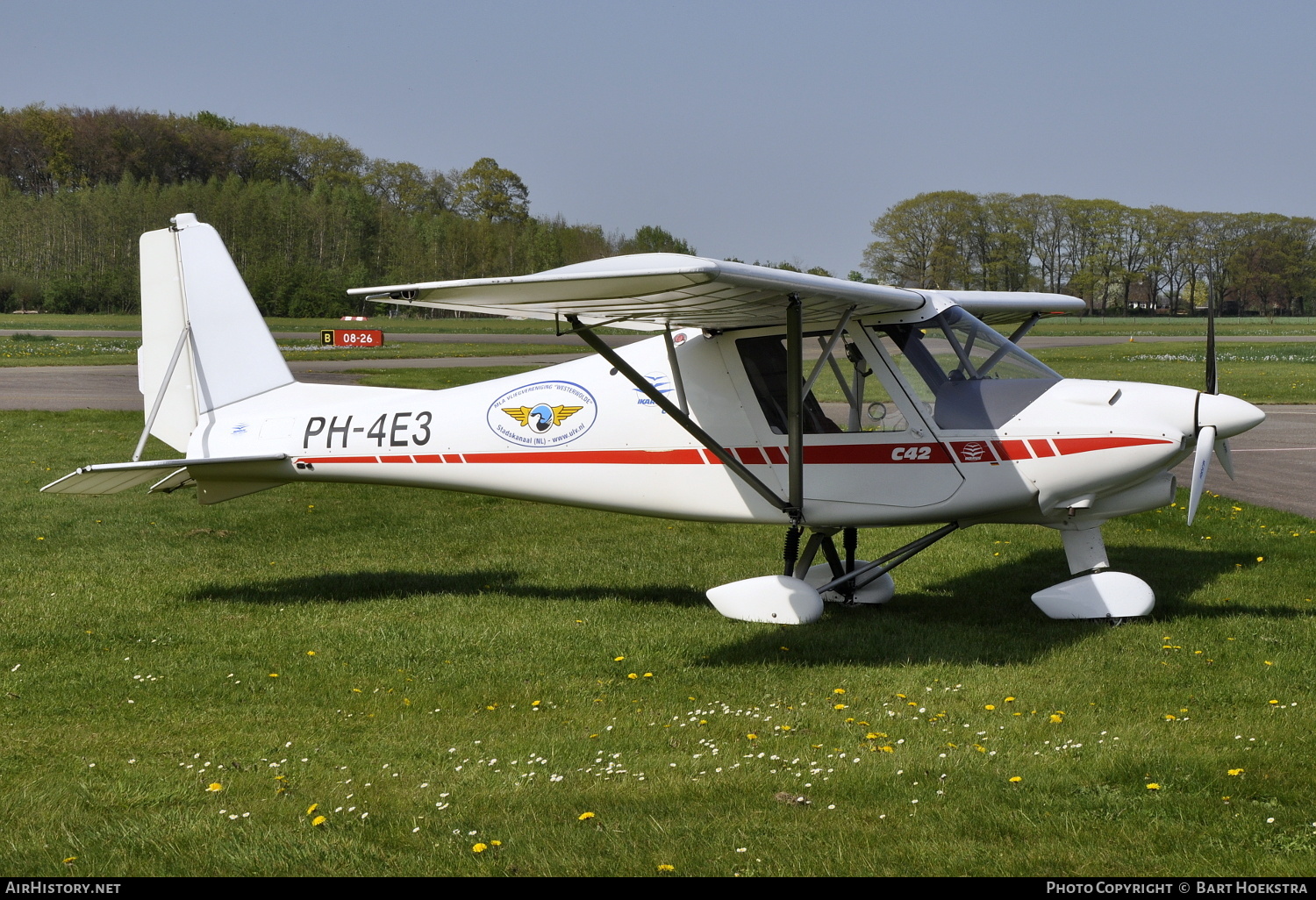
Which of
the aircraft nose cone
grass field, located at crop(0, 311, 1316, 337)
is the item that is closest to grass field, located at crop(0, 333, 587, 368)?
grass field, located at crop(0, 311, 1316, 337)

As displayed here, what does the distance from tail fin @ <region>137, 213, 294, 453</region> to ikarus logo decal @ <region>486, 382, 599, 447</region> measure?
2.32m

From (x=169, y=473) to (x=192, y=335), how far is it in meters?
1.63

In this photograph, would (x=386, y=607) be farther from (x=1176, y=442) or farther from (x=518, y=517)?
(x=1176, y=442)

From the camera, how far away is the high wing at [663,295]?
5.93 m

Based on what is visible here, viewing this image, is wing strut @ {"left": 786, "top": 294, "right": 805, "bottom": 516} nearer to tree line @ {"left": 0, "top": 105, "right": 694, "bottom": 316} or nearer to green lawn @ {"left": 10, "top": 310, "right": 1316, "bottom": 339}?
green lawn @ {"left": 10, "top": 310, "right": 1316, "bottom": 339}

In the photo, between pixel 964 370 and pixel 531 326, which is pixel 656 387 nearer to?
pixel 964 370

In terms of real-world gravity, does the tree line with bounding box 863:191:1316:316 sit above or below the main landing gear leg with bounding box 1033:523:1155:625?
above

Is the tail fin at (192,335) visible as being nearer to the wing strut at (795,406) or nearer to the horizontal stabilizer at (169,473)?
the horizontal stabilizer at (169,473)

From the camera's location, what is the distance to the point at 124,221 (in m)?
102

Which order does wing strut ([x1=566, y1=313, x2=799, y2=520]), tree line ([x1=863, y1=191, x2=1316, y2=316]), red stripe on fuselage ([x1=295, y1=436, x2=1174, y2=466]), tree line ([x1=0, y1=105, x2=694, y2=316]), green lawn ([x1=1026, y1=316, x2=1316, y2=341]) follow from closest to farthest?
1. red stripe on fuselage ([x1=295, y1=436, x2=1174, y2=466])
2. wing strut ([x1=566, y1=313, x2=799, y2=520])
3. green lawn ([x1=1026, y1=316, x2=1316, y2=341])
4. tree line ([x1=0, y1=105, x2=694, y2=316])
5. tree line ([x1=863, y1=191, x2=1316, y2=316])

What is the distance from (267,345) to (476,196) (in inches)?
4679

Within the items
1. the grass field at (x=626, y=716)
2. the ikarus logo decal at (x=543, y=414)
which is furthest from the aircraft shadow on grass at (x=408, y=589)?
the ikarus logo decal at (x=543, y=414)

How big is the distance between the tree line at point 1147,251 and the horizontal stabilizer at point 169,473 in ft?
343

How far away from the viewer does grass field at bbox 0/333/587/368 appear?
119 ft
